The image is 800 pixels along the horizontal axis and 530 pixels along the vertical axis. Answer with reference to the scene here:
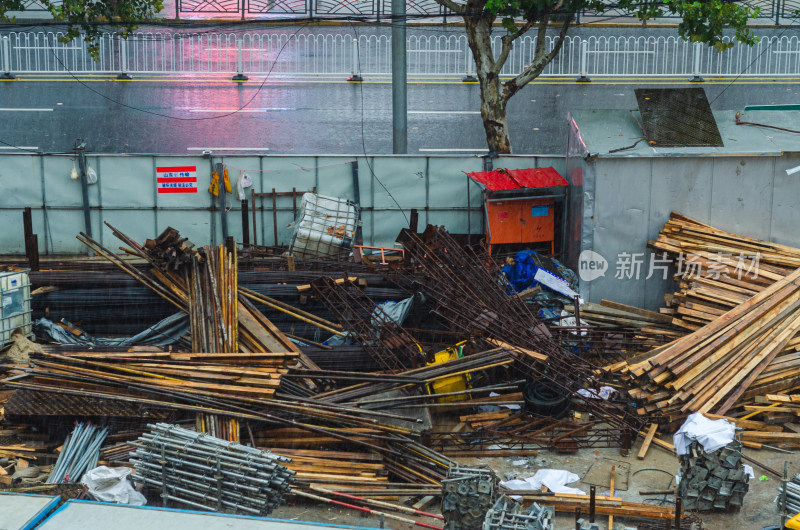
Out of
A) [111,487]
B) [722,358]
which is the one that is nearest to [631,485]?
[722,358]

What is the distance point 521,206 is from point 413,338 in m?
5.33

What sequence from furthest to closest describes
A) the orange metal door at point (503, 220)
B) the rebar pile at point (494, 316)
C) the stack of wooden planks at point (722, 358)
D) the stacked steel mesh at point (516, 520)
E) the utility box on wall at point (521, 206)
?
1. the orange metal door at point (503, 220)
2. the utility box on wall at point (521, 206)
3. the rebar pile at point (494, 316)
4. the stack of wooden planks at point (722, 358)
5. the stacked steel mesh at point (516, 520)

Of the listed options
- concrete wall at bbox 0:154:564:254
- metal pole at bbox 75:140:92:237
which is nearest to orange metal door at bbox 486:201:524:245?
concrete wall at bbox 0:154:564:254

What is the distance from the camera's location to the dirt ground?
8.96 meters

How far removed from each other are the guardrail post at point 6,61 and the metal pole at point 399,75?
13.7 m

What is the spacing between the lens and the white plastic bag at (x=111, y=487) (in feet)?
28.0

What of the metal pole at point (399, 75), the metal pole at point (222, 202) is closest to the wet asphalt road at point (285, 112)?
the metal pole at point (399, 75)

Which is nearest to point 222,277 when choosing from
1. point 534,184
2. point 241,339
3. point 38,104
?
point 241,339

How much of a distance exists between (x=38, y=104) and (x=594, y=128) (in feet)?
54.2

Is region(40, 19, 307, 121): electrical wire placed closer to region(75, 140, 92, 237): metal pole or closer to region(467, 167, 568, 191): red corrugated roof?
region(75, 140, 92, 237): metal pole

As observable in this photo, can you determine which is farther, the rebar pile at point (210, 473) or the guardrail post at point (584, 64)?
the guardrail post at point (584, 64)

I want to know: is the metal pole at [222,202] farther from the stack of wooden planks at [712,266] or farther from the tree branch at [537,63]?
the stack of wooden planks at [712,266]

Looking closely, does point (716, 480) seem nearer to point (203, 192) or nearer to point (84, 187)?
point (203, 192)

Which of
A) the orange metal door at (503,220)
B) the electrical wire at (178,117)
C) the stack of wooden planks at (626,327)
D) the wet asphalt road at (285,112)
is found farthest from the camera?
the electrical wire at (178,117)
